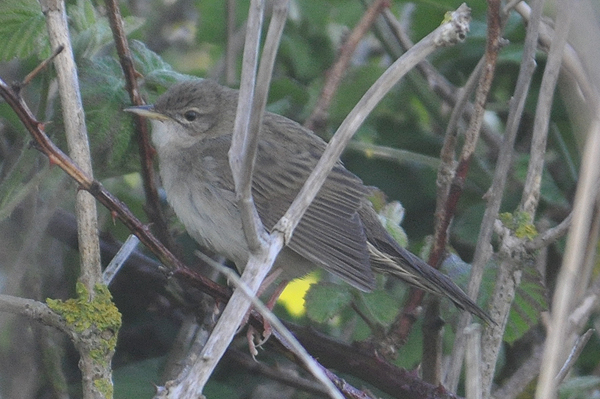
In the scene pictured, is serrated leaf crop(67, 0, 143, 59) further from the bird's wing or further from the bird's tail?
the bird's tail

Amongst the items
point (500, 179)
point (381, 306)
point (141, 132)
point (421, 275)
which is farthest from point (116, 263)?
point (500, 179)

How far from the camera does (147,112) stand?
3.16m

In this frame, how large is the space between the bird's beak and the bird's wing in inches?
16.6

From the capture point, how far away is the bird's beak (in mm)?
2957

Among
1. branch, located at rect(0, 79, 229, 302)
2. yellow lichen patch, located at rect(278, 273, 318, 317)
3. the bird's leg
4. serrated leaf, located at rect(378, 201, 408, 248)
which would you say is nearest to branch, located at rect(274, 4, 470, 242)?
branch, located at rect(0, 79, 229, 302)

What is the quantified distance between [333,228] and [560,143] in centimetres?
127

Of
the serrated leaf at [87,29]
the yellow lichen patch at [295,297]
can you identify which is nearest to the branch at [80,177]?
the serrated leaf at [87,29]

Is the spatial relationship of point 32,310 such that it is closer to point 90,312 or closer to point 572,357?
point 90,312

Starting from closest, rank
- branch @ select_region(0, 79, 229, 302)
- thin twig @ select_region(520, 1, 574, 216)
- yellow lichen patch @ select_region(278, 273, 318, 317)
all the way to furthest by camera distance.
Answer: branch @ select_region(0, 79, 229, 302), thin twig @ select_region(520, 1, 574, 216), yellow lichen patch @ select_region(278, 273, 318, 317)

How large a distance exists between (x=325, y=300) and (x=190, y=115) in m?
1.24

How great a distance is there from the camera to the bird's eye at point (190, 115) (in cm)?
377

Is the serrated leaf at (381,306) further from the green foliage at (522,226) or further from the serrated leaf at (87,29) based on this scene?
the serrated leaf at (87,29)

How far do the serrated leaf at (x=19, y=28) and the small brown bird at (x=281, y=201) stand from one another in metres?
0.40

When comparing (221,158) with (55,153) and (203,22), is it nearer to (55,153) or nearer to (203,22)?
(203,22)
